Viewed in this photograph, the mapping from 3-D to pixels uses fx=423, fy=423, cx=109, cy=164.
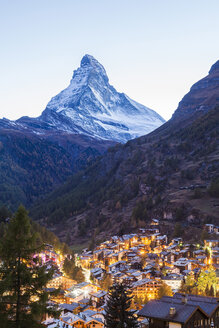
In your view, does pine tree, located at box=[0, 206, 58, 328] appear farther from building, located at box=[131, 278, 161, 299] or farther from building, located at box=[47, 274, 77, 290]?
building, located at box=[47, 274, 77, 290]

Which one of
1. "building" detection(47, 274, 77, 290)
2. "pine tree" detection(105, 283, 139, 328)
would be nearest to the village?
"building" detection(47, 274, 77, 290)

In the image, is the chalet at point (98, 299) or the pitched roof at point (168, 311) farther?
the chalet at point (98, 299)

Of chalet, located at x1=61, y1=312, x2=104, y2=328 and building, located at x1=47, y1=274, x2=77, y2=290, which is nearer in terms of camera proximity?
chalet, located at x1=61, y1=312, x2=104, y2=328

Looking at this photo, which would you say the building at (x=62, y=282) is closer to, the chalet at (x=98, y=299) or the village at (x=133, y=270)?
the village at (x=133, y=270)

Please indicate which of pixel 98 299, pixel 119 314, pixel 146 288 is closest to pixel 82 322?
pixel 98 299

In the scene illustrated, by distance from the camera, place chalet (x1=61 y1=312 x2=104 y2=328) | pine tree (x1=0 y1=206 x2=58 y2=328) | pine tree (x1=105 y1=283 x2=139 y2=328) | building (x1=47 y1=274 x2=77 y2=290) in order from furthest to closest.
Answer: building (x1=47 y1=274 x2=77 y2=290) < chalet (x1=61 y1=312 x2=104 y2=328) < pine tree (x1=105 y1=283 x2=139 y2=328) < pine tree (x1=0 y1=206 x2=58 y2=328)

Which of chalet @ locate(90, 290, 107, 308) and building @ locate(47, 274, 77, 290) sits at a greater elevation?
building @ locate(47, 274, 77, 290)

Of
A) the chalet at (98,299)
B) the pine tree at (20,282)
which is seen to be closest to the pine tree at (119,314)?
the pine tree at (20,282)
